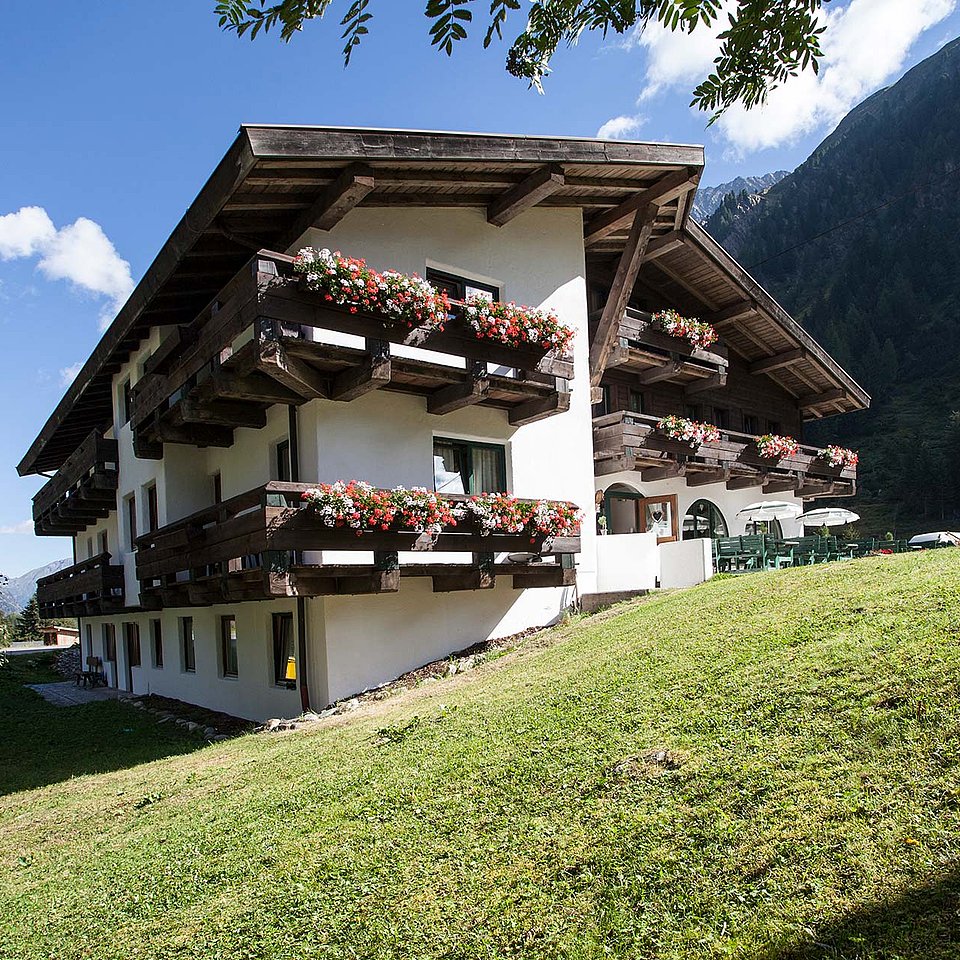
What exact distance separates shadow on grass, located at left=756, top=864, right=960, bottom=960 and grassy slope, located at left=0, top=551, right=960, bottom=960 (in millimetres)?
12

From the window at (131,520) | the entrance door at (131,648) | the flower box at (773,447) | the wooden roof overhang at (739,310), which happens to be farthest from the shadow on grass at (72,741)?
the flower box at (773,447)

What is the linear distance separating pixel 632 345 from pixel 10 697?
19478mm

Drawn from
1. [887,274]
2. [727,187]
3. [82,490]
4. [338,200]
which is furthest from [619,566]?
[727,187]

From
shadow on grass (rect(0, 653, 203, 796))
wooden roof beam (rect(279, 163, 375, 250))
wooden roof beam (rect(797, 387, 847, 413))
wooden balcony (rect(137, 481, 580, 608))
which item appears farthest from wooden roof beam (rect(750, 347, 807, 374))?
shadow on grass (rect(0, 653, 203, 796))

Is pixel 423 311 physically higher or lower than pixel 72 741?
higher

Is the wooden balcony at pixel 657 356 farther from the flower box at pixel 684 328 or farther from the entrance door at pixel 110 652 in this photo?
the entrance door at pixel 110 652

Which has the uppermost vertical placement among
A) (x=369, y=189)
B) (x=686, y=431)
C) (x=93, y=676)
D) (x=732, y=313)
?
(x=732, y=313)

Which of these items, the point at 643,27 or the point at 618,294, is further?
the point at 618,294

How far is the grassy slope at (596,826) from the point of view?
4309mm

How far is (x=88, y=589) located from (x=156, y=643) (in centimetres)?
229

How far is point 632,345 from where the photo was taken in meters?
19.5

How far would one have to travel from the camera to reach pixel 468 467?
1557cm

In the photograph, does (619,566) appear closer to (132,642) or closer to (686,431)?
(686,431)

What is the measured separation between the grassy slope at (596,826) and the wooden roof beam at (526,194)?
885cm
